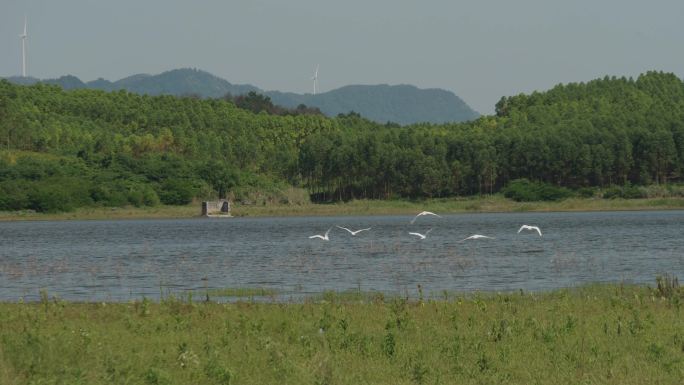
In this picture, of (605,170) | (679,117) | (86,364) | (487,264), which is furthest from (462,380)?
(679,117)

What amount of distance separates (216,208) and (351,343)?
478 ft

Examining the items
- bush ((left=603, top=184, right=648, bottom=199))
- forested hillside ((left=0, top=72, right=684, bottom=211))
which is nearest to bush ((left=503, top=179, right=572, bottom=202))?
forested hillside ((left=0, top=72, right=684, bottom=211))

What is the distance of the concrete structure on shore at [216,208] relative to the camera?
165 meters

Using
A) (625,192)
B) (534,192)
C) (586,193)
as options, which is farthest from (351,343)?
(586,193)

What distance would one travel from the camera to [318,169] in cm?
18562

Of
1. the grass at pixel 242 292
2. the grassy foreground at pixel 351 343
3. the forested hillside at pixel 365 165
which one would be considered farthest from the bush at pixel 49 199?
the grassy foreground at pixel 351 343

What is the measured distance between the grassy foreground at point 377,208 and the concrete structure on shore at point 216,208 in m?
4.14

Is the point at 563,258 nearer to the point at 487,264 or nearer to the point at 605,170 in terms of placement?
the point at 487,264

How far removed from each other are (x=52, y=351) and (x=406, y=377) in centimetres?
650

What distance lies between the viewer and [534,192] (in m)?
170

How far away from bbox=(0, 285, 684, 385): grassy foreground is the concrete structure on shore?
135 meters

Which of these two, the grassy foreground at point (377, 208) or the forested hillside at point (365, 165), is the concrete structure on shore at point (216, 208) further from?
the forested hillside at point (365, 165)

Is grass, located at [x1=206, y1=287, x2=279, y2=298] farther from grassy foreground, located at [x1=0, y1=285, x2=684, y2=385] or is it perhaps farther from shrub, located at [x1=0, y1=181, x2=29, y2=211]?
shrub, located at [x1=0, y1=181, x2=29, y2=211]

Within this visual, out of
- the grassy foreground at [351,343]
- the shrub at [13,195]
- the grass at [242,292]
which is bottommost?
the grass at [242,292]
